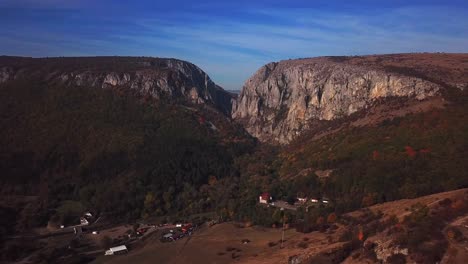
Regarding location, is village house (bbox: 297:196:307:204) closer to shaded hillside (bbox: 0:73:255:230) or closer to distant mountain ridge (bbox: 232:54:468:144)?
shaded hillside (bbox: 0:73:255:230)

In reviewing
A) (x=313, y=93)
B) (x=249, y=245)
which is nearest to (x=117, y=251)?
(x=249, y=245)

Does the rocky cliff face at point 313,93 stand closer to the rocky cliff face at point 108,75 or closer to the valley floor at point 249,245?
the rocky cliff face at point 108,75

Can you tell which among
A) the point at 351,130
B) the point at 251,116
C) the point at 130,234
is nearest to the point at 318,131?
the point at 351,130

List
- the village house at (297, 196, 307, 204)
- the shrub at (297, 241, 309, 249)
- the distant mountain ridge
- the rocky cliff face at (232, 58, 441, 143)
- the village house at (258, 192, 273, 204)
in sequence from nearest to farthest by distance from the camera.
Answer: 1. the shrub at (297, 241, 309, 249)
2. the village house at (297, 196, 307, 204)
3. the village house at (258, 192, 273, 204)
4. the distant mountain ridge
5. the rocky cliff face at (232, 58, 441, 143)

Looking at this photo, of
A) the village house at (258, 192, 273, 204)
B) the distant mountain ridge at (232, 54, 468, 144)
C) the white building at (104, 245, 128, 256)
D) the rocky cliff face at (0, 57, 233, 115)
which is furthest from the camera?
the rocky cliff face at (0, 57, 233, 115)

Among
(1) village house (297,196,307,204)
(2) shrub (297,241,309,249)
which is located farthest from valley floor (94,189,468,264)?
(1) village house (297,196,307,204)

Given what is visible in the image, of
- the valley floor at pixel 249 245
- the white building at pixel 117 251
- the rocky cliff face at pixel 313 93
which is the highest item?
the rocky cliff face at pixel 313 93

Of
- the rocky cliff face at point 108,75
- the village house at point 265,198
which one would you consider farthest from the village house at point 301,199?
the rocky cliff face at point 108,75

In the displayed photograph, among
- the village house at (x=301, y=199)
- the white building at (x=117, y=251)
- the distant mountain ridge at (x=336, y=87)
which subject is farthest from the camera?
the distant mountain ridge at (x=336, y=87)
